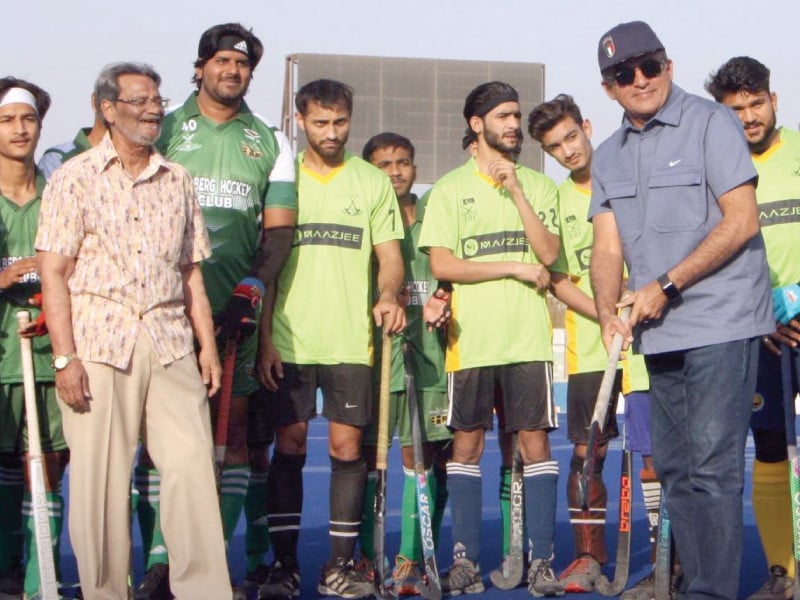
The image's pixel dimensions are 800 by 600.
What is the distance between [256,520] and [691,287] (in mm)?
2425

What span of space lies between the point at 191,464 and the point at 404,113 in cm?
2543

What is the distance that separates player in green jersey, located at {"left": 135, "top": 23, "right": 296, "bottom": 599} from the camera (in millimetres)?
5688

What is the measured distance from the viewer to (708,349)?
465cm

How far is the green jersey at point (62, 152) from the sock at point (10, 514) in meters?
1.32

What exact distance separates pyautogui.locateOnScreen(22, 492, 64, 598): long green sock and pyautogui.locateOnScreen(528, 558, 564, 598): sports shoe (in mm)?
2063

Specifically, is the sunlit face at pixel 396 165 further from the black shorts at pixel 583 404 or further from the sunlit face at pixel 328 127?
the black shorts at pixel 583 404

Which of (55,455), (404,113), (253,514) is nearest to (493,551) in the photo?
(253,514)

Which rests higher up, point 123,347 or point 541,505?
point 123,347

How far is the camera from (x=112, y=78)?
201 inches

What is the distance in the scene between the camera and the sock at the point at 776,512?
5684mm

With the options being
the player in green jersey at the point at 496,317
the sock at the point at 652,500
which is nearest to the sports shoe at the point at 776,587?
the sock at the point at 652,500

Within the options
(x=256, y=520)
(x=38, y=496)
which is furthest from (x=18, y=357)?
(x=256, y=520)

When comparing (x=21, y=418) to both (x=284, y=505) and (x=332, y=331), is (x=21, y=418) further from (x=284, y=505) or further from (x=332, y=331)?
(x=332, y=331)

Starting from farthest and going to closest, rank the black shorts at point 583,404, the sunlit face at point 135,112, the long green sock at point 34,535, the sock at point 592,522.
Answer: the black shorts at point 583,404, the sock at point 592,522, the long green sock at point 34,535, the sunlit face at point 135,112
